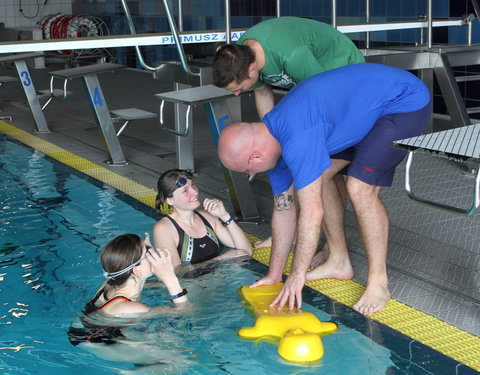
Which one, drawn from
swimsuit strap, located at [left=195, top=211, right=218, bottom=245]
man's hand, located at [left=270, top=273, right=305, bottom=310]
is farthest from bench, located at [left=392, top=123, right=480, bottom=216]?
swimsuit strap, located at [left=195, top=211, right=218, bottom=245]

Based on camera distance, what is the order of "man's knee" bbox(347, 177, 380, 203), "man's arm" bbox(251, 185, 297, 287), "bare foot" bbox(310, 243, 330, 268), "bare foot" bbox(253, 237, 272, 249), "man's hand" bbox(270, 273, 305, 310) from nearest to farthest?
"man's hand" bbox(270, 273, 305, 310)
"man's knee" bbox(347, 177, 380, 203)
"man's arm" bbox(251, 185, 297, 287)
"bare foot" bbox(310, 243, 330, 268)
"bare foot" bbox(253, 237, 272, 249)

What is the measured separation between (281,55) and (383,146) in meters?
0.85

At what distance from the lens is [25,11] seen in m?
19.5

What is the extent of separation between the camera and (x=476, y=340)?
9.80ft

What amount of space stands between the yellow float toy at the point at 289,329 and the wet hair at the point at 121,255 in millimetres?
585

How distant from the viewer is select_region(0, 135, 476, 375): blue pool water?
2928 millimetres

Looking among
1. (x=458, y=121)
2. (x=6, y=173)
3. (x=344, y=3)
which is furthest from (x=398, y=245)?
(x=344, y=3)

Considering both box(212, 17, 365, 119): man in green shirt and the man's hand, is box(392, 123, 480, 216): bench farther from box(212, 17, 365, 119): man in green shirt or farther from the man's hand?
box(212, 17, 365, 119): man in green shirt

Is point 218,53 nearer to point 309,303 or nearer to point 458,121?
point 309,303

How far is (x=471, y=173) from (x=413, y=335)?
9.98ft

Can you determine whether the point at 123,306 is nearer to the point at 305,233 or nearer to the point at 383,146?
the point at 305,233

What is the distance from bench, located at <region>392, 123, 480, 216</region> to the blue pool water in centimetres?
70

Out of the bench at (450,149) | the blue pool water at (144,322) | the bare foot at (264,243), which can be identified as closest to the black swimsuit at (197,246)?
the blue pool water at (144,322)

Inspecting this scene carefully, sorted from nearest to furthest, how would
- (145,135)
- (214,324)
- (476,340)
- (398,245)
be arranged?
(476,340)
(214,324)
(398,245)
(145,135)
